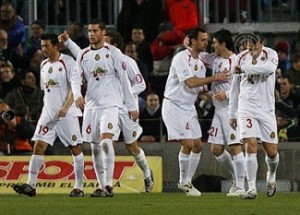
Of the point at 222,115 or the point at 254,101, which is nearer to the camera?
the point at 254,101

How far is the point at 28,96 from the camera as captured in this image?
81.0ft

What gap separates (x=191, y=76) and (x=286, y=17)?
18.4 feet

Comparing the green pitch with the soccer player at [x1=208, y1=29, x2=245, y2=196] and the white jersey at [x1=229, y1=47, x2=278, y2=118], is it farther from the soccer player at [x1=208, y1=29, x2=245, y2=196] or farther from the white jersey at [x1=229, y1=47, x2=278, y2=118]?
the white jersey at [x1=229, y1=47, x2=278, y2=118]

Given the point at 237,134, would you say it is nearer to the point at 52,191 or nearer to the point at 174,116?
the point at 174,116

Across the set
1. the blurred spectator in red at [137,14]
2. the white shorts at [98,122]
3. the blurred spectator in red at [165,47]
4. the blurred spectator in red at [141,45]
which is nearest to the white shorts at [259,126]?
the white shorts at [98,122]

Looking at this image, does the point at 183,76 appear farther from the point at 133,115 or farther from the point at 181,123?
the point at 133,115

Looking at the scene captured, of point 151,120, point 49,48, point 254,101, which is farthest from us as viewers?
point 151,120

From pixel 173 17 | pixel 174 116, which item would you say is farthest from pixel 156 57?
pixel 174 116

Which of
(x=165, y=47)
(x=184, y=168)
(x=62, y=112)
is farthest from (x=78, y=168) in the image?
(x=165, y=47)

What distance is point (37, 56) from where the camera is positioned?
2594 centimetres

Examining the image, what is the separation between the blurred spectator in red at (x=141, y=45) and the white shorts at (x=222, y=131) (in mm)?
4624

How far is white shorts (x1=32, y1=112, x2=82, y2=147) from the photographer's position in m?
21.1

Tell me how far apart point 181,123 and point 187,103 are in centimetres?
33

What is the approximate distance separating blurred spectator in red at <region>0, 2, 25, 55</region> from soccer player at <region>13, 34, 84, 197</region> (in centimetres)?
497
